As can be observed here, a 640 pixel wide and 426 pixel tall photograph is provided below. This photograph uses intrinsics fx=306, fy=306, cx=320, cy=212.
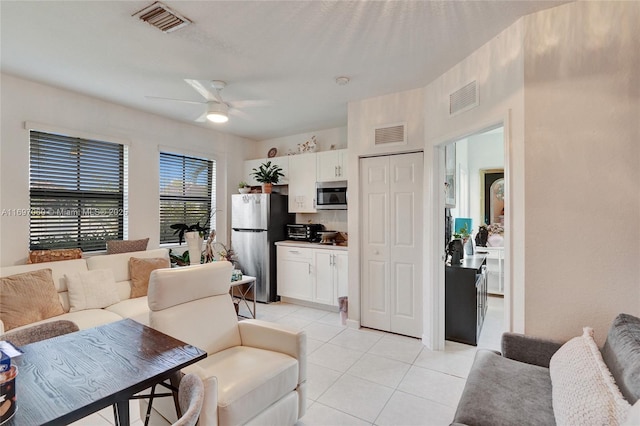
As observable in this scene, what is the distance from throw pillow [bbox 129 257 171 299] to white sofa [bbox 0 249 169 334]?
50mm

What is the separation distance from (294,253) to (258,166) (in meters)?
1.73

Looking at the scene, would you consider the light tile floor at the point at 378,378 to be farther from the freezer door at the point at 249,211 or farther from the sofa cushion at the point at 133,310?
the freezer door at the point at 249,211

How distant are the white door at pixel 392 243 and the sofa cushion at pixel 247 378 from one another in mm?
1791

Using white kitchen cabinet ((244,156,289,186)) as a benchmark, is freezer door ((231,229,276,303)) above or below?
below

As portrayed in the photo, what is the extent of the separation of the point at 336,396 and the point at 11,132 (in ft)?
12.7

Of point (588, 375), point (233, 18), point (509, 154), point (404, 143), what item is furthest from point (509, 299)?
point (233, 18)

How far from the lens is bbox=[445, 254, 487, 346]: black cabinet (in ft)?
10.4

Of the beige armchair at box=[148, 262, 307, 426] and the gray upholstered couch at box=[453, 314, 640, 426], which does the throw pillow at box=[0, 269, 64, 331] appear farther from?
the gray upholstered couch at box=[453, 314, 640, 426]

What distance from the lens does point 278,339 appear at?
208 centimetres

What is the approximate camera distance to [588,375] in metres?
1.38

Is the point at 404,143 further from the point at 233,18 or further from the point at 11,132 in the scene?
the point at 11,132

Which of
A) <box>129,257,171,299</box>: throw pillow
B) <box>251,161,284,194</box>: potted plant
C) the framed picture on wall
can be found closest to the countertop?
<box>251,161,284,194</box>: potted plant

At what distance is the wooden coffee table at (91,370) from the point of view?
41.9 inches

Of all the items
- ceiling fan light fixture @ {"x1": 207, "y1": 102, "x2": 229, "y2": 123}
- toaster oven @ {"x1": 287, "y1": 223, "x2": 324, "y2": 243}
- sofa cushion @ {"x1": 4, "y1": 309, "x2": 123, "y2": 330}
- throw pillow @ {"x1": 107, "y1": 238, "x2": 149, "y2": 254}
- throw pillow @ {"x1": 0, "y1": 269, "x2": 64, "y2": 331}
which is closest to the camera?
throw pillow @ {"x1": 0, "y1": 269, "x2": 64, "y2": 331}
